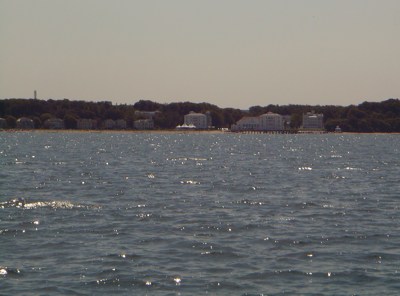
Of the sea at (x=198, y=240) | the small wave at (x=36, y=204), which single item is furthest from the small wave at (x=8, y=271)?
the small wave at (x=36, y=204)

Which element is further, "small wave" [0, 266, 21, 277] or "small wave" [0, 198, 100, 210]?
"small wave" [0, 198, 100, 210]

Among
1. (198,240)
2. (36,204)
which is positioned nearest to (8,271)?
(198,240)

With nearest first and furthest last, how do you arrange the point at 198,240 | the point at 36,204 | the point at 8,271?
the point at 8,271
the point at 198,240
the point at 36,204

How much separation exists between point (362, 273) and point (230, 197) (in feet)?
62.7

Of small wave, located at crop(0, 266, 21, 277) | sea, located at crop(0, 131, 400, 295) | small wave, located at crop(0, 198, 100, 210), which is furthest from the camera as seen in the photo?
small wave, located at crop(0, 198, 100, 210)

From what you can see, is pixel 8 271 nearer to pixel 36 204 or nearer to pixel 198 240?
pixel 198 240

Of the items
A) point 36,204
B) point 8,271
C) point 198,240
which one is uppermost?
point 36,204

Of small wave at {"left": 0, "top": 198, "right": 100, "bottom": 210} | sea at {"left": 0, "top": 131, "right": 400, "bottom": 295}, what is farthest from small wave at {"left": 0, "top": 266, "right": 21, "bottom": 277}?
small wave at {"left": 0, "top": 198, "right": 100, "bottom": 210}

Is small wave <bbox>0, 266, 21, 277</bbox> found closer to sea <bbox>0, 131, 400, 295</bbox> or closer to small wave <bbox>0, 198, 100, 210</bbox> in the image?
sea <bbox>0, 131, 400, 295</bbox>

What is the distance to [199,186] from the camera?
4769 cm

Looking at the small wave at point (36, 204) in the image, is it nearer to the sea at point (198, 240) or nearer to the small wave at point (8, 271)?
the sea at point (198, 240)

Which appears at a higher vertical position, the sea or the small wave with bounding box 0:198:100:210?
the small wave with bounding box 0:198:100:210

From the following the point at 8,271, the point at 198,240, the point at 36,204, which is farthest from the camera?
the point at 36,204

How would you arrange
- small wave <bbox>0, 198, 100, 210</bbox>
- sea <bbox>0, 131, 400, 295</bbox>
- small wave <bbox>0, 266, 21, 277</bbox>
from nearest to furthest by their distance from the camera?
sea <bbox>0, 131, 400, 295</bbox> < small wave <bbox>0, 266, 21, 277</bbox> < small wave <bbox>0, 198, 100, 210</bbox>
